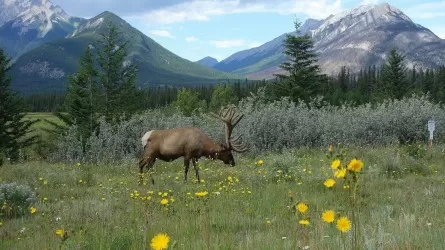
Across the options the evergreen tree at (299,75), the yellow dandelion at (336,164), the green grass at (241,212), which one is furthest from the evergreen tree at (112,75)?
the yellow dandelion at (336,164)

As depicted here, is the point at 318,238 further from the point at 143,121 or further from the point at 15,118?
the point at 15,118

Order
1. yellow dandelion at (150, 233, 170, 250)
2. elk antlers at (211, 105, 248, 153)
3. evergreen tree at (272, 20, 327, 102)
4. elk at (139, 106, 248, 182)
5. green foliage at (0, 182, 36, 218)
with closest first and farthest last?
yellow dandelion at (150, 233, 170, 250) → green foliage at (0, 182, 36, 218) → elk at (139, 106, 248, 182) → elk antlers at (211, 105, 248, 153) → evergreen tree at (272, 20, 327, 102)

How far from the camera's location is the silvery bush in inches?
733

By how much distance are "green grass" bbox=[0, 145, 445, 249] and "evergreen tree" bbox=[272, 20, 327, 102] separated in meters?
26.6

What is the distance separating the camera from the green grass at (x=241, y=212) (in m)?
4.52

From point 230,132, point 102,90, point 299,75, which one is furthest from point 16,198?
point 299,75

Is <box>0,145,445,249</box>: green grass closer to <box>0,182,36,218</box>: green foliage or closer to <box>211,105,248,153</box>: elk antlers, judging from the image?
<box>0,182,36,218</box>: green foliage

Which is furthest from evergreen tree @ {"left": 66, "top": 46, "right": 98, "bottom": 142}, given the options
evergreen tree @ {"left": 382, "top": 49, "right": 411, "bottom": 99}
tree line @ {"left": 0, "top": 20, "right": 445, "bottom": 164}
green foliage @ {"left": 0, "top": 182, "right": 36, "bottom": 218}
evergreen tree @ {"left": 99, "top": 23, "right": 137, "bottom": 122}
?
evergreen tree @ {"left": 382, "top": 49, "right": 411, "bottom": 99}

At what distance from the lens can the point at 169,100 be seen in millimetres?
137250

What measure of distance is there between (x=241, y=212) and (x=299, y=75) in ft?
109

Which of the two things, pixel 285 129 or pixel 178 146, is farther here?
pixel 285 129

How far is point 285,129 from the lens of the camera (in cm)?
1872

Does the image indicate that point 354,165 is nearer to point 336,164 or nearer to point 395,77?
point 336,164

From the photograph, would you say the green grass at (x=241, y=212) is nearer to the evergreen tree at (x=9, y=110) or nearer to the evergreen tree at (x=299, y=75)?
the evergreen tree at (x=9, y=110)
